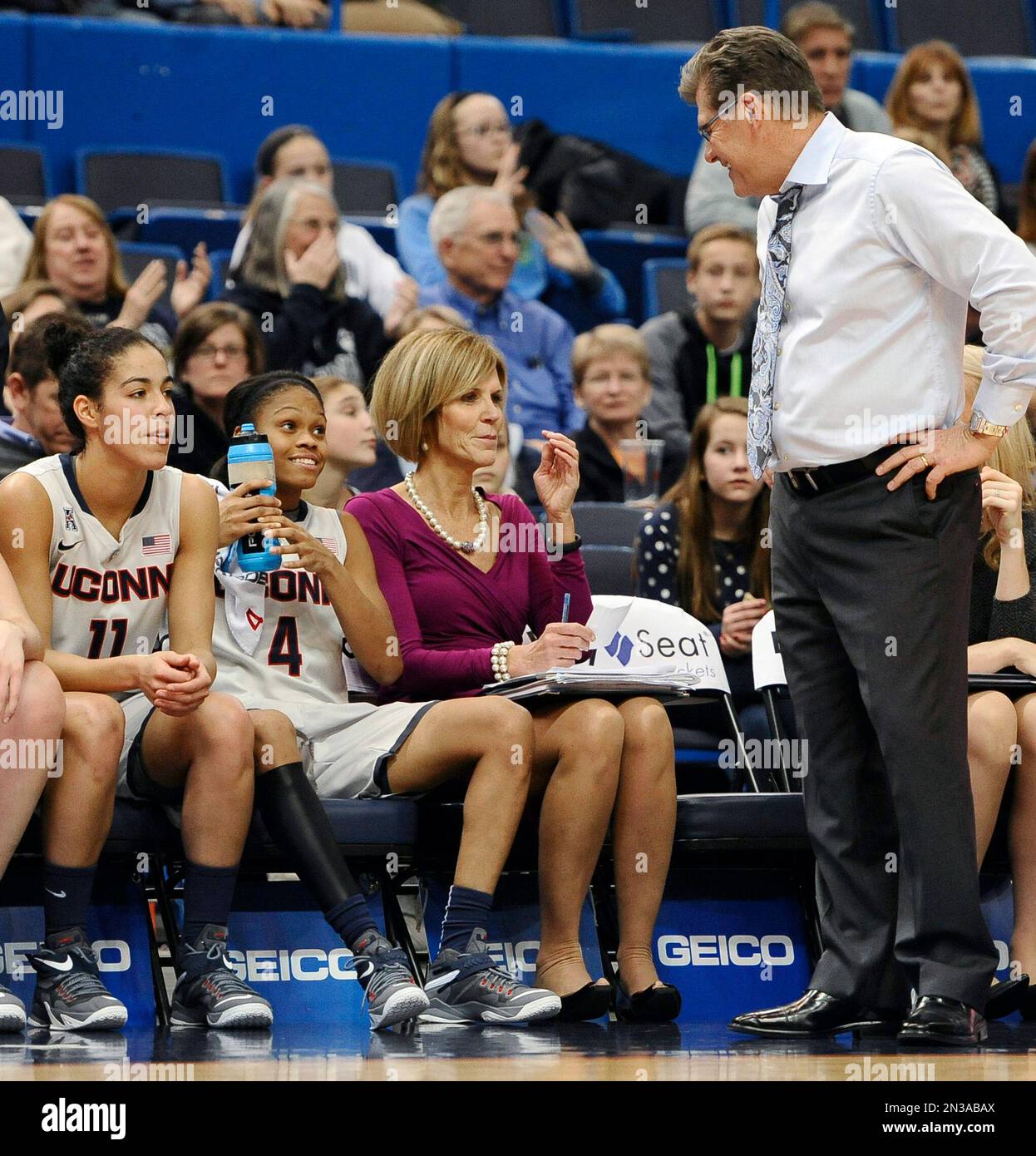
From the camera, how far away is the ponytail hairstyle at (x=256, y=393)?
3271 millimetres

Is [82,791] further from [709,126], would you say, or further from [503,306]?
[503,306]

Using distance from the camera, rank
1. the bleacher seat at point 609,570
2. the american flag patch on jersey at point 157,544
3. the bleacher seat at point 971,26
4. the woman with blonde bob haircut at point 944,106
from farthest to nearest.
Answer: the bleacher seat at point 971,26, the woman with blonde bob haircut at point 944,106, the bleacher seat at point 609,570, the american flag patch on jersey at point 157,544

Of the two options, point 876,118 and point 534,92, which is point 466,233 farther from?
point 876,118

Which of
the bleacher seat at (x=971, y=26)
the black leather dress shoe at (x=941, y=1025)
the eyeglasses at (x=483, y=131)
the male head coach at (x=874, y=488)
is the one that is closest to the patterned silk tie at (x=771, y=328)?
the male head coach at (x=874, y=488)

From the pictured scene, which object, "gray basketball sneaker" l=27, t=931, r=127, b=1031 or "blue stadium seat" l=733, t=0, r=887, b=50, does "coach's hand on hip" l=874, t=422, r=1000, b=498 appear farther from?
"blue stadium seat" l=733, t=0, r=887, b=50

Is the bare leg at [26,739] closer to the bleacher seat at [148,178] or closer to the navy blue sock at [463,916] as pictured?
the navy blue sock at [463,916]

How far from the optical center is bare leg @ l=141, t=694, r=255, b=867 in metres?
2.71

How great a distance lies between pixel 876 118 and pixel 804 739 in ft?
14.4

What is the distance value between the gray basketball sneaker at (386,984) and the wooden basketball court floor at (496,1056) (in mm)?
35

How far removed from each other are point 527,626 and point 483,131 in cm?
304

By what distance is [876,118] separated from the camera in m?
6.43

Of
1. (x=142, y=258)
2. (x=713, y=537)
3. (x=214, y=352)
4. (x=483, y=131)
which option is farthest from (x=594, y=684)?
(x=483, y=131)

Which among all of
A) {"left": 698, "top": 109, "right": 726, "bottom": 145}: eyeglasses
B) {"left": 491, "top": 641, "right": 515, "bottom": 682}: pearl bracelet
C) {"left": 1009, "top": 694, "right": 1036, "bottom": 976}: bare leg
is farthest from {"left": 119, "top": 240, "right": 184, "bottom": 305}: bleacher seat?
{"left": 1009, "top": 694, "right": 1036, "bottom": 976}: bare leg
